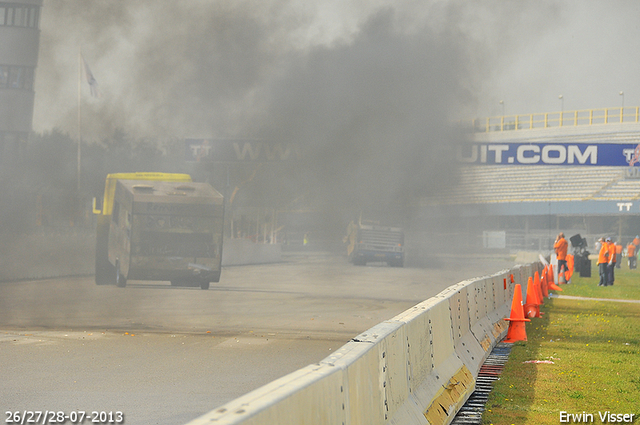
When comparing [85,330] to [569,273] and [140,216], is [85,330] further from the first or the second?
[569,273]

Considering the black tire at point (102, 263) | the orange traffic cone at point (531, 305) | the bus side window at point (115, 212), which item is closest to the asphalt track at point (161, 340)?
the black tire at point (102, 263)

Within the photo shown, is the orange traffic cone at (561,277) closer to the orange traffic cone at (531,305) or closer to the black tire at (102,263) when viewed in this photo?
the orange traffic cone at (531,305)

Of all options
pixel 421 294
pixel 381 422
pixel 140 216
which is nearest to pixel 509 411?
pixel 381 422

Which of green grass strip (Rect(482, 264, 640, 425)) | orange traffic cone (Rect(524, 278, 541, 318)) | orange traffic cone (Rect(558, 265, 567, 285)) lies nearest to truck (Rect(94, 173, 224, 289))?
orange traffic cone (Rect(524, 278, 541, 318))

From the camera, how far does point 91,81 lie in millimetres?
23906

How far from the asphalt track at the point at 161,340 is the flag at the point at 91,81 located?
20.6 feet

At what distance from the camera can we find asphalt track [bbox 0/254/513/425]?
22.7ft

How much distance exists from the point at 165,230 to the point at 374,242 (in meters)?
20.4

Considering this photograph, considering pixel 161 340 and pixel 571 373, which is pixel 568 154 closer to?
pixel 161 340

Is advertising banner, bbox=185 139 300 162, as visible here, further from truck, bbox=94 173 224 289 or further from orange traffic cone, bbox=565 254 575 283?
orange traffic cone, bbox=565 254 575 283

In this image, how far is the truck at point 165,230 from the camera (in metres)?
20.2

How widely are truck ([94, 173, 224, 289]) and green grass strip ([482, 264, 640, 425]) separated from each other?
30.4ft

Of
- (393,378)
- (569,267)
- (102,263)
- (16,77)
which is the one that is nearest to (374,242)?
(569,267)

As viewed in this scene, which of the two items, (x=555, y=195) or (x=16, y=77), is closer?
(x=16, y=77)
